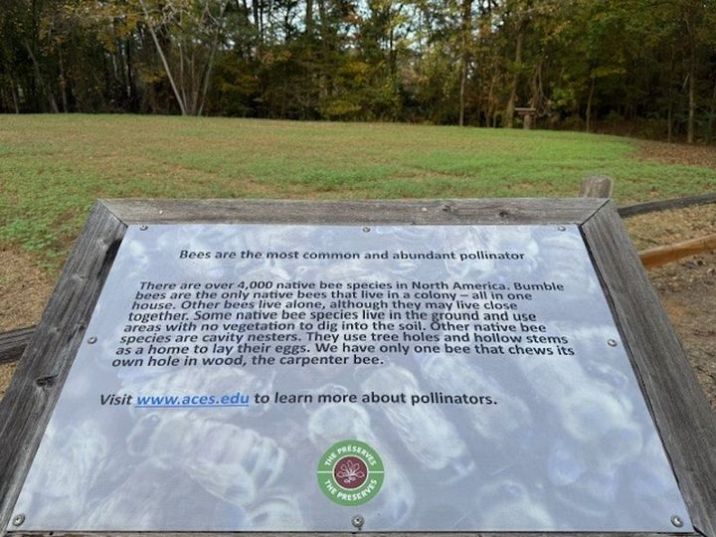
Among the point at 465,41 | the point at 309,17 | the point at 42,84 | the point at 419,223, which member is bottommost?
the point at 42,84

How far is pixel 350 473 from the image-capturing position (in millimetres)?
1481

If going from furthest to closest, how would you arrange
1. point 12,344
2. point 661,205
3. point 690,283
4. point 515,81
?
1. point 515,81
2. point 661,205
3. point 690,283
4. point 12,344

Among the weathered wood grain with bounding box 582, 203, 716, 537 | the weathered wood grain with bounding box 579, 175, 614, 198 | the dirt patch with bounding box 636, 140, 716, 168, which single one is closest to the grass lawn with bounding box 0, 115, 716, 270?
the dirt patch with bounding box 636, 140, 716, 168

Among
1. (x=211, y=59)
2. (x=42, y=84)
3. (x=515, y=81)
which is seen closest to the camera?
(x=515, y=81)

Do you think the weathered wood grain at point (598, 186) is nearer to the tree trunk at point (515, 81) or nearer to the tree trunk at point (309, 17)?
the tree trunk at point (515, 81)

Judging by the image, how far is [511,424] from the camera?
1.56 metres

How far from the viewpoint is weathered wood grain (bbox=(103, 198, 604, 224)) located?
2.17 metres

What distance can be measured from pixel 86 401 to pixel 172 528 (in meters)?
0.47

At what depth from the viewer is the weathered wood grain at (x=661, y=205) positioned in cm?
482

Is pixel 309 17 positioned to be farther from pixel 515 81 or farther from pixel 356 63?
pixel 515 81

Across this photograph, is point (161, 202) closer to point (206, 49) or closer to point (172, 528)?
point (172, 528)

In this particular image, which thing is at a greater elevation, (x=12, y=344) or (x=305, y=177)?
(x=12, y=344)

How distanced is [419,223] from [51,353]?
1301 millimetres

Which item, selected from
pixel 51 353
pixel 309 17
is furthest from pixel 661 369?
pixel 309 17
